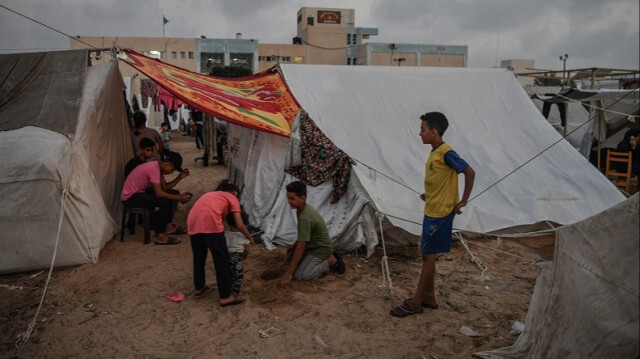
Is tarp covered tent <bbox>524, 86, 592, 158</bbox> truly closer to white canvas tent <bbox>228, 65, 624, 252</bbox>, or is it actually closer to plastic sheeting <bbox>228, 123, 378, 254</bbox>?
white canvas tent <bbox>228, 65, 624, 252</bbox>

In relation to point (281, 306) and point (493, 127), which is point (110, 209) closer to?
point (281, 306)

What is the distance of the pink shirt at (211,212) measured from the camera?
350 centimetres

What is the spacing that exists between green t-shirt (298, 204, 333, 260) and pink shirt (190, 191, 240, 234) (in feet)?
2.11

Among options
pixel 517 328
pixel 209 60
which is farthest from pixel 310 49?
pixel 517 328

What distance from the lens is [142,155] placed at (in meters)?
5.65

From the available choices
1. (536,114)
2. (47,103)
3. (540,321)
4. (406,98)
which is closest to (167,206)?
(47,103)

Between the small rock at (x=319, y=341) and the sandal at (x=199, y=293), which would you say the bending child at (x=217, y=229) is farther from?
the small rock at (x=319, y=341)

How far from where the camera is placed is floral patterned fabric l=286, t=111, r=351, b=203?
5.14 m

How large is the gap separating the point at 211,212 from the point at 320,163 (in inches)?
79.0

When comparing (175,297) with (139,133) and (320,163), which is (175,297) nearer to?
(320,163)

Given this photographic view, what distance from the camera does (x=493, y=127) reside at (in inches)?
251

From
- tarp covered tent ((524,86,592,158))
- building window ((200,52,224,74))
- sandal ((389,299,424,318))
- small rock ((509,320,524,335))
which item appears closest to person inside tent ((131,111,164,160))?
sandal ((389,299,424,318))

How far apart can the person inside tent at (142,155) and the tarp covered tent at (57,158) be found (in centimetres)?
15

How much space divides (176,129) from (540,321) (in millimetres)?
23560
